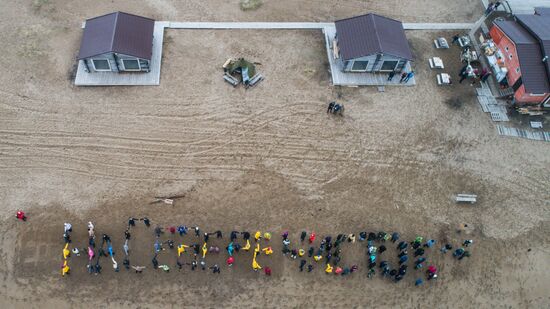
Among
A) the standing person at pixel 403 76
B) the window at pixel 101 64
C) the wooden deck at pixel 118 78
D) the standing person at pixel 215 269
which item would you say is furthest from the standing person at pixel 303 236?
the window at pixel 101 64

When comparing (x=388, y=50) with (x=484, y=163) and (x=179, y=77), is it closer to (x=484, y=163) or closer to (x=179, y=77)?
(x=484, y=163)

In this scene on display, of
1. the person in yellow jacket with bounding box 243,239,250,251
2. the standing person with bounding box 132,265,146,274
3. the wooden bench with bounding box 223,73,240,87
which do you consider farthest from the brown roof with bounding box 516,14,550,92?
the standing person with bounding box 132,265,146,274

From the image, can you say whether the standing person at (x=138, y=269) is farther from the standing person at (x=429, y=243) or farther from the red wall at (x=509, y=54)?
the red wall at (x=509, y=54)

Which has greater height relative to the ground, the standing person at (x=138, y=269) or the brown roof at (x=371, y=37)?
the brown roof at (x=371, y=37)

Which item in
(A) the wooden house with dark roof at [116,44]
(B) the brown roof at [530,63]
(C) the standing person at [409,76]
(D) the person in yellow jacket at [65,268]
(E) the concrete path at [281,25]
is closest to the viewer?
(D) the person in yellow jacket at [65,268]

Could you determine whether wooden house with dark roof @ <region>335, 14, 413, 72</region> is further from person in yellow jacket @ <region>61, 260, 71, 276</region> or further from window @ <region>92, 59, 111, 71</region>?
person in yellow jacket @ <region>61, 260, 71, 276</region>

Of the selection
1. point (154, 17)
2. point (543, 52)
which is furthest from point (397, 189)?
point (154, 17)

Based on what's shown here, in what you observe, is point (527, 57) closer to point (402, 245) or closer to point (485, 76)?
point (485, 76)
